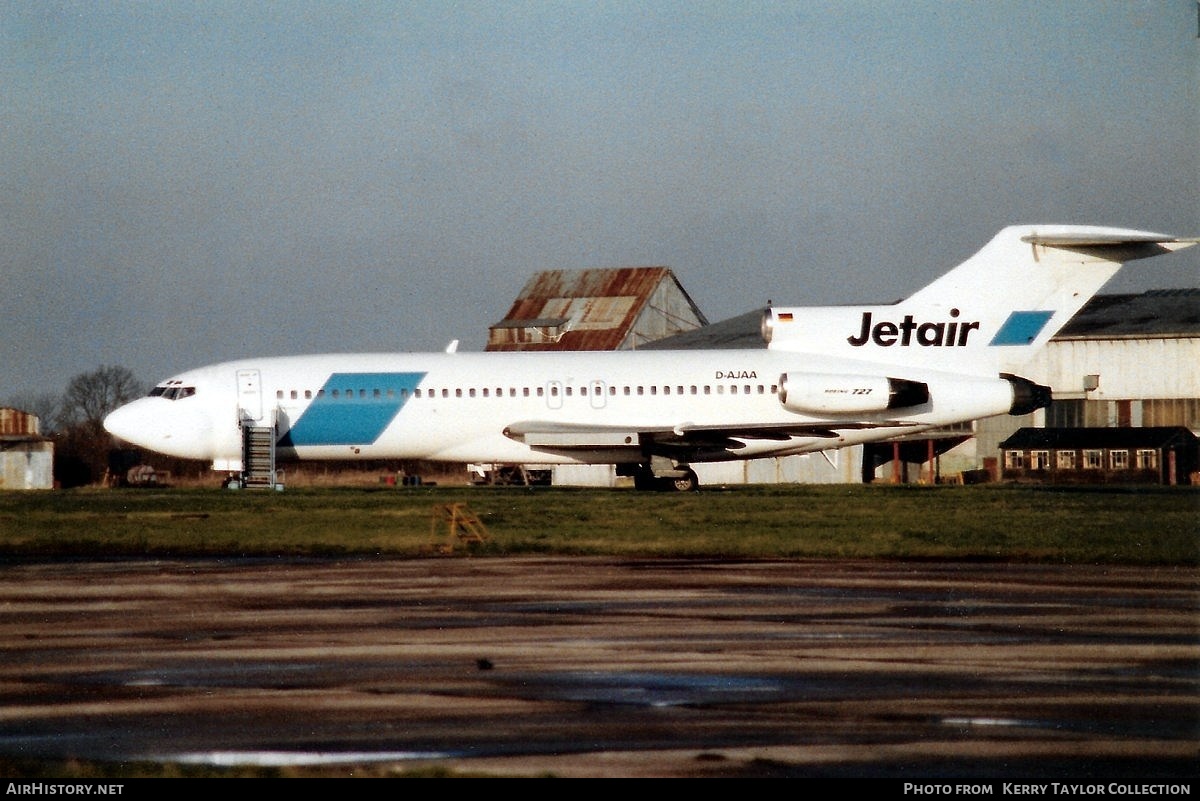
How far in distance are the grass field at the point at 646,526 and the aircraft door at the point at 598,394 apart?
3350 millimetres

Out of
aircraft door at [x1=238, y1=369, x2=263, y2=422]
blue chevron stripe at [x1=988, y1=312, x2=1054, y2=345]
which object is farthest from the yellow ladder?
blue chevron stripe at [x1=988, y1=312, x2=1054, y2=345]

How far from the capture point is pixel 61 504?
3133cm

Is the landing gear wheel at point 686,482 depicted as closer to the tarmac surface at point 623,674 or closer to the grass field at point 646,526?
the grass field at point 646,526

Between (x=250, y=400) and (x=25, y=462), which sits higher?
(x=250, y=400)

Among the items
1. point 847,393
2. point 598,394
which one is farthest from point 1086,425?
point 598,394

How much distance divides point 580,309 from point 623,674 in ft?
224

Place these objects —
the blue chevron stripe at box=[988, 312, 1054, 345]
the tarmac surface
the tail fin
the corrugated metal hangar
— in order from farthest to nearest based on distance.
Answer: the corrugated metal hangar < the blue chevron stripe at box=[988, 312, 1054, 345] < the tail fin < the tarmac surface

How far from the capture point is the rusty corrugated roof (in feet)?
249

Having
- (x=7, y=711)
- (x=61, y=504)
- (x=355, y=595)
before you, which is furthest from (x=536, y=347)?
(x=7, y=711)

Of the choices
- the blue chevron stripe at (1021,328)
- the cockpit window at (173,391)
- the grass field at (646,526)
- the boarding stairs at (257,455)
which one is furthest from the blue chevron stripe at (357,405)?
Result: the blue chevron stripe at (1021,328)

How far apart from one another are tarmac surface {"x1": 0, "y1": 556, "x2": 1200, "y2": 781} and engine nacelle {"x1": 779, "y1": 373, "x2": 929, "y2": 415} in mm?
17544

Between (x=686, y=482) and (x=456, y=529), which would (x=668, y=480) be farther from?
(x=456, y=529)

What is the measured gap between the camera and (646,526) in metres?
24.1

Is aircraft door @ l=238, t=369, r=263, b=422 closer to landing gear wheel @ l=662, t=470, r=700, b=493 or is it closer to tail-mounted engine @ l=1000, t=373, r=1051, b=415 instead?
landing gear wheel @ l=662, t=470, r=700, b=493
